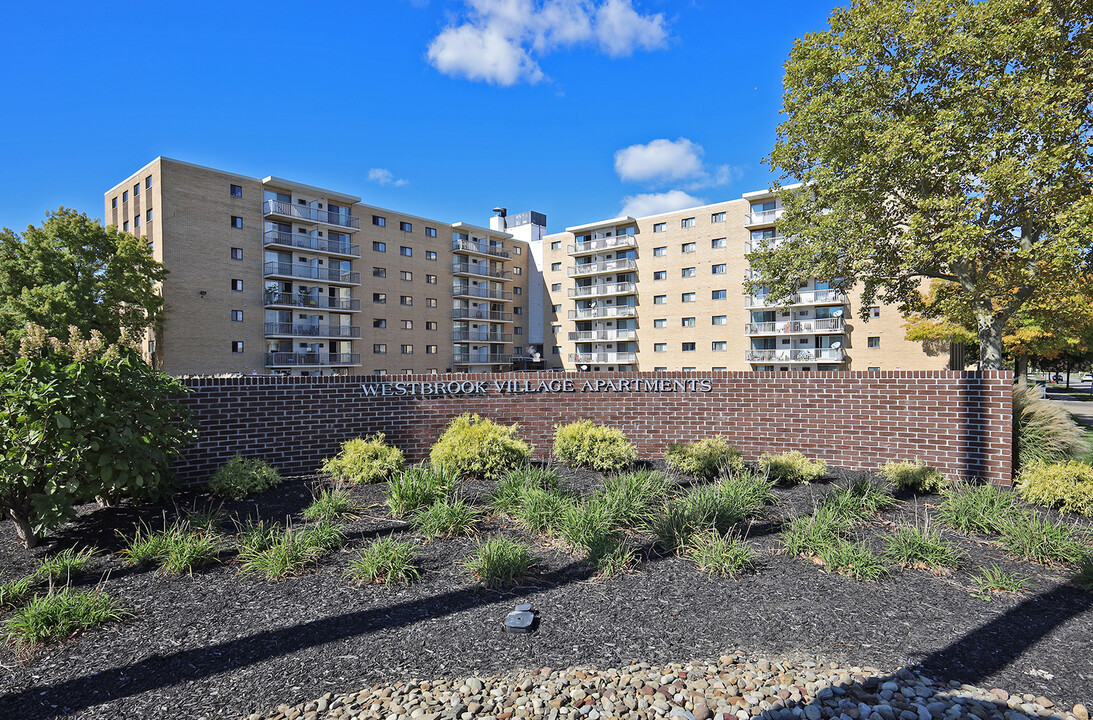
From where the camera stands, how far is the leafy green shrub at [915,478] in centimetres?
806

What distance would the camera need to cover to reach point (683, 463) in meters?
8.92

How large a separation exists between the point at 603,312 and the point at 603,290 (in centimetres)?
194

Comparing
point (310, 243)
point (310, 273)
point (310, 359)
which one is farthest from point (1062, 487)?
point (310, 243)

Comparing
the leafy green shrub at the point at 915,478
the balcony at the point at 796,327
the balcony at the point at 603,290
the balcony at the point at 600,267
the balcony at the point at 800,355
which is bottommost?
the leafy green shrub at the point at 915,478

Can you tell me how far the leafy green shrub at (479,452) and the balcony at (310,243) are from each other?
3371 cm

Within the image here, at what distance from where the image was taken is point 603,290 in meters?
48.5

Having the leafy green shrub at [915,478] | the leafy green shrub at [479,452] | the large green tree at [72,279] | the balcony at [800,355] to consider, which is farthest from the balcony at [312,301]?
the leafy green shrub at [915,478]

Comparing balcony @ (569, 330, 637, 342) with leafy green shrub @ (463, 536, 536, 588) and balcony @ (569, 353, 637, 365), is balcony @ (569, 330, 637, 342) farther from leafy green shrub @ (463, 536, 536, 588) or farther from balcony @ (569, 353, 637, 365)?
leafy green shrub @ (463, 536, 536, 588)

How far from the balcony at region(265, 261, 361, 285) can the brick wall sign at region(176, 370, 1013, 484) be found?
30936 mm

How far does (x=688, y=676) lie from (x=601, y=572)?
1.63 metres

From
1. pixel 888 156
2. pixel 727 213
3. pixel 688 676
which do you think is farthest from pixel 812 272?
pixel 727 213

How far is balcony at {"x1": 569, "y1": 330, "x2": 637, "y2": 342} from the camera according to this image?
47.3m

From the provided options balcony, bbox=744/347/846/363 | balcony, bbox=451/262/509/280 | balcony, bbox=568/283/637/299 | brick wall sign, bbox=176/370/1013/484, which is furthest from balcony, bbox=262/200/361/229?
brick wall sign, bbox=176/370/1013/484

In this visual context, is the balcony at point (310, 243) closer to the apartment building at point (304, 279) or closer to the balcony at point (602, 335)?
the apartment building at point (304, 279)
